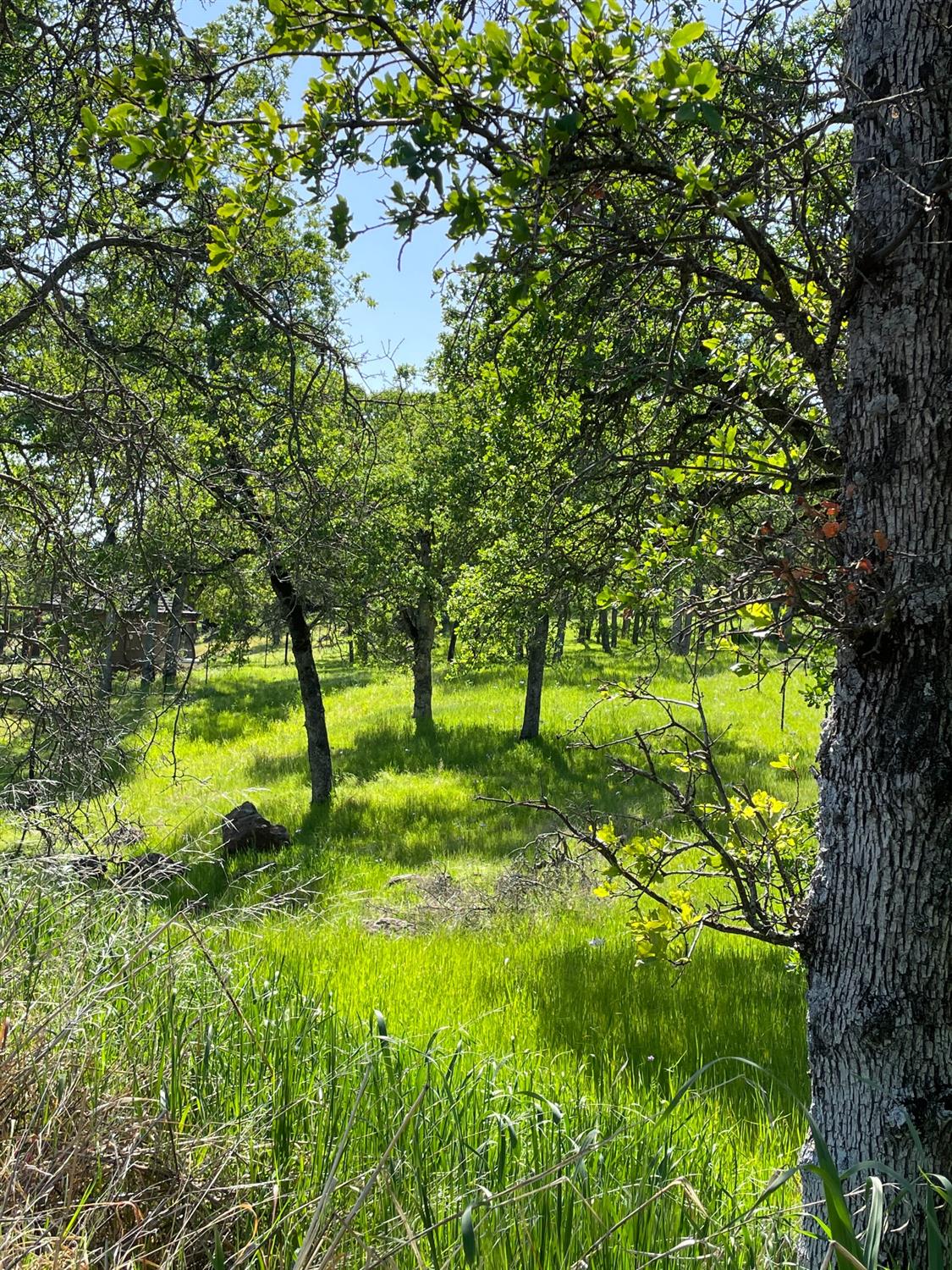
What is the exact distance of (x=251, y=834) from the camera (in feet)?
39.5

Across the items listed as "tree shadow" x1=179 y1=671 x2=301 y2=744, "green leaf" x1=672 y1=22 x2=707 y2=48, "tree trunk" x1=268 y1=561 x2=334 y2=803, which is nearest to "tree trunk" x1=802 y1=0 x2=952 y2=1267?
"green leaf" x1=672 y1=22 x2=707 y2=48

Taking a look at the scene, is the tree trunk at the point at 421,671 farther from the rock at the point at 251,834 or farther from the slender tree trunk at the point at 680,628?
the slender tree trunk at the point at 680,628

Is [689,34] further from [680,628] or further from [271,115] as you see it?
[680,628]

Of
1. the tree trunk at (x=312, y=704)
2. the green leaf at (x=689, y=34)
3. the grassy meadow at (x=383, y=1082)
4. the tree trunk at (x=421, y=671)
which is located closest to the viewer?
the green leaf at (x=689, y=34)

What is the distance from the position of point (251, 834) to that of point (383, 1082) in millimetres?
9380

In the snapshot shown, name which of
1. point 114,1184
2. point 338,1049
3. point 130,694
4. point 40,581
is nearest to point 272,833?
point 130,694

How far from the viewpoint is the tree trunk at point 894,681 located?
2178 millimetres

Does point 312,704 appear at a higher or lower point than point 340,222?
lower

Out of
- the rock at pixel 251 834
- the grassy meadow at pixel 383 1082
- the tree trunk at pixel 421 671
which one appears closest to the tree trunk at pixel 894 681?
the grassy meadow at pixel 383 1082

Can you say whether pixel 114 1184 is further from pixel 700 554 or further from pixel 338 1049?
pixel 700 554

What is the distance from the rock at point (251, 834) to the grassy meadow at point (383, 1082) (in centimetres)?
238

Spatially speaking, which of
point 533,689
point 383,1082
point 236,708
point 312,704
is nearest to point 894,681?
point 383,1082

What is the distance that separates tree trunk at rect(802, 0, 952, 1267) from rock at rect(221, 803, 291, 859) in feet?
34.1

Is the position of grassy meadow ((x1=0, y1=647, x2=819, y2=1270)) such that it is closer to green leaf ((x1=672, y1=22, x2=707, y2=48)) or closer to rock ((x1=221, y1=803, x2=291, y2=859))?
green leaf ((x1=672, y1=22, x2=707, y2=48))
